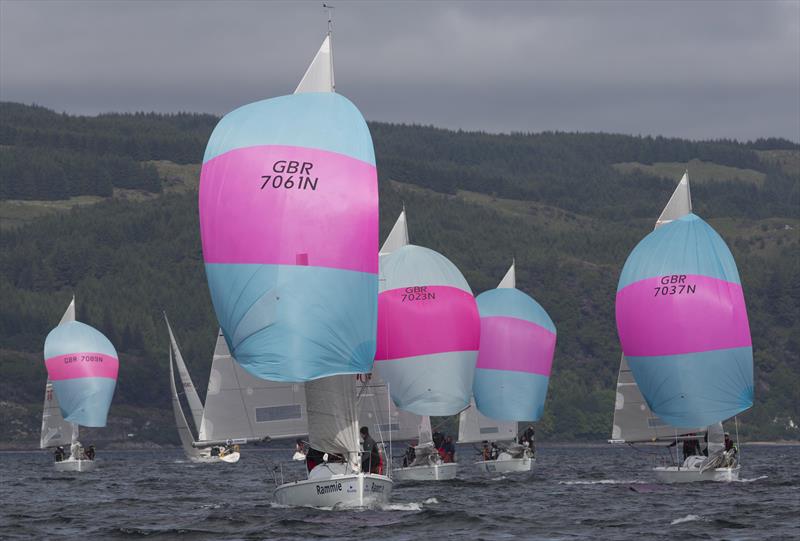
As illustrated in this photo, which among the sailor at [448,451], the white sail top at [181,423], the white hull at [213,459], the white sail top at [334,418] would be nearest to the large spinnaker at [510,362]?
the sailor at [448,451]

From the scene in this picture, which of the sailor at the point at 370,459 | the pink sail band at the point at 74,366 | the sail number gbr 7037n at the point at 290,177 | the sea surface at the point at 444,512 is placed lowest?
the sea surface at the point at 444,512

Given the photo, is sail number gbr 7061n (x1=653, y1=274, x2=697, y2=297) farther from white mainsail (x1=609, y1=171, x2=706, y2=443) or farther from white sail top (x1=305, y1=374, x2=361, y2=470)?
white sail top (x1=305, y1=374, x2=361, y2=470)

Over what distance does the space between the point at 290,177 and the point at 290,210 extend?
0.90m

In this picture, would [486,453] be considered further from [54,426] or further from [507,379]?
[54,426]

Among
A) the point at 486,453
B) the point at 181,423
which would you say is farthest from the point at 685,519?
the point at 181,423

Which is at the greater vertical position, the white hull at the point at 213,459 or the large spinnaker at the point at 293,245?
the large spinnaker at the point at 293,245

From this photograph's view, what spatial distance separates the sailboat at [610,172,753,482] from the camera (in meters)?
55.8

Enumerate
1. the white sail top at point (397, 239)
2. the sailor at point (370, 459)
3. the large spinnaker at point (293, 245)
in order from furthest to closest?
the white sail top at point (397, 239)
the sailor at point (370, 459)
the large spinnaker at point (293, 245)

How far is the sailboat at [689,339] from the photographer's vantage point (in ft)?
183

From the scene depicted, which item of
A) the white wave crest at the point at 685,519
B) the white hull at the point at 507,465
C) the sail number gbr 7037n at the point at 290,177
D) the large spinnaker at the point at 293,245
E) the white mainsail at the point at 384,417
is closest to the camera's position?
the large spinnaker at the point at 293,245

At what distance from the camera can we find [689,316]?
56.2 m

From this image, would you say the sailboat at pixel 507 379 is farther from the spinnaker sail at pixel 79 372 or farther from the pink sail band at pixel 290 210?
the pink sail band at pixel 290 210

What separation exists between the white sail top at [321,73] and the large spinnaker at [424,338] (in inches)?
675

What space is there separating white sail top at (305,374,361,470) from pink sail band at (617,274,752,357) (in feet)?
56.7
